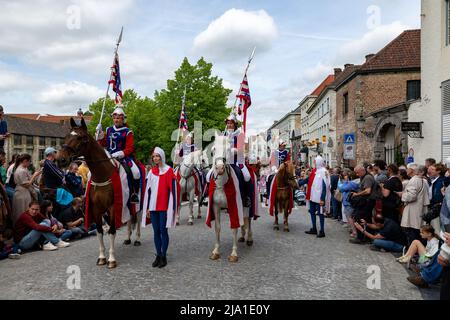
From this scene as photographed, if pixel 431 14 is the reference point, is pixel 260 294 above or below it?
below

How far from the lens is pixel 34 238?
7246 millimetres

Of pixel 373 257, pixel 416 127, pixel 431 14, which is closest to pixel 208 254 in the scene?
pixel 373 257

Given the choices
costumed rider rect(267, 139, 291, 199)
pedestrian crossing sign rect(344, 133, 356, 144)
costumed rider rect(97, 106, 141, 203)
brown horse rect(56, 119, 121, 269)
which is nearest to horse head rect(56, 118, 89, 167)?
brown horse rect(56, 119, 121, 269)

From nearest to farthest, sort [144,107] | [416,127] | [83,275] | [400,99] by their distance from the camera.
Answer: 1. [83,275]
2. [416,127]
3. [400,99]
4. [144,107]

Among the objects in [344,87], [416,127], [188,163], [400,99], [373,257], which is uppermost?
[344,87]

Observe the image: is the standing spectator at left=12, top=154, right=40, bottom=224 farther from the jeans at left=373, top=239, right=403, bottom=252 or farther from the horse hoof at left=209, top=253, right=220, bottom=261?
the jeans at left=373, top=239, right=403, bottom=252

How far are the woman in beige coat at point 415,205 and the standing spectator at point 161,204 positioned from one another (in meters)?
4.51

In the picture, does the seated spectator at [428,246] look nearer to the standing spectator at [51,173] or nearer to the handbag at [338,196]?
the handbag at [338,196]

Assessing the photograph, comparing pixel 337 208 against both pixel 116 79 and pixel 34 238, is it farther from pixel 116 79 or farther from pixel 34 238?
pixel 34 238

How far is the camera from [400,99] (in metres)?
24.0

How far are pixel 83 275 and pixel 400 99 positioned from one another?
2428cm

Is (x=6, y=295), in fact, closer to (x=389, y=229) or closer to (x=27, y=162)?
(x=27, y=162)

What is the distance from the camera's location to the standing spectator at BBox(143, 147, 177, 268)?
616cm

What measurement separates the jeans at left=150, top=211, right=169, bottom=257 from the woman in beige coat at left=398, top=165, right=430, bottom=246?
4.61 m
